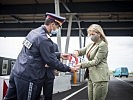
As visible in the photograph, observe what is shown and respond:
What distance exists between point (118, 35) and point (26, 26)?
12.2 meters

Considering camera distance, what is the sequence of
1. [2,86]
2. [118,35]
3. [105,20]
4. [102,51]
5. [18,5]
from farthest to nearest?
[118,35] < [105,20] < [18,5] < [2,86] < [102,51]

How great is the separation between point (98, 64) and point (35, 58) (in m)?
1.17

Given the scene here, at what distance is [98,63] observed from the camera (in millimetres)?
4906

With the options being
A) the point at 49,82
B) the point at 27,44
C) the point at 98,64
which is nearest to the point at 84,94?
the point at 49,82

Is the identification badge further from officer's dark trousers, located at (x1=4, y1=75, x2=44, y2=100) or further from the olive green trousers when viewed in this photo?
the olive green trousers

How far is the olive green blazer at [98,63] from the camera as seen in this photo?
4.89 m

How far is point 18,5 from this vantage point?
1065 inches

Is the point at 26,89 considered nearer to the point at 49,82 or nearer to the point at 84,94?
the point at 49,82

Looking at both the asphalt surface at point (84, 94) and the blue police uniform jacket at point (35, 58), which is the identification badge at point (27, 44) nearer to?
the blue police uniform jacket at point (35, 58)

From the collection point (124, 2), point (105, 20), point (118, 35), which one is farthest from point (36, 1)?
point (118, 35)

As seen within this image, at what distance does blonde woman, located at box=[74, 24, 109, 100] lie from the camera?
16.0 feet

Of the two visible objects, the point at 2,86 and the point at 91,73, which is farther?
the point at 2,86

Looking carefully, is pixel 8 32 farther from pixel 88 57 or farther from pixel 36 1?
pixel 88 57

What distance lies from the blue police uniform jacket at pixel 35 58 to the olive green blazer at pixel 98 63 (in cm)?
80
